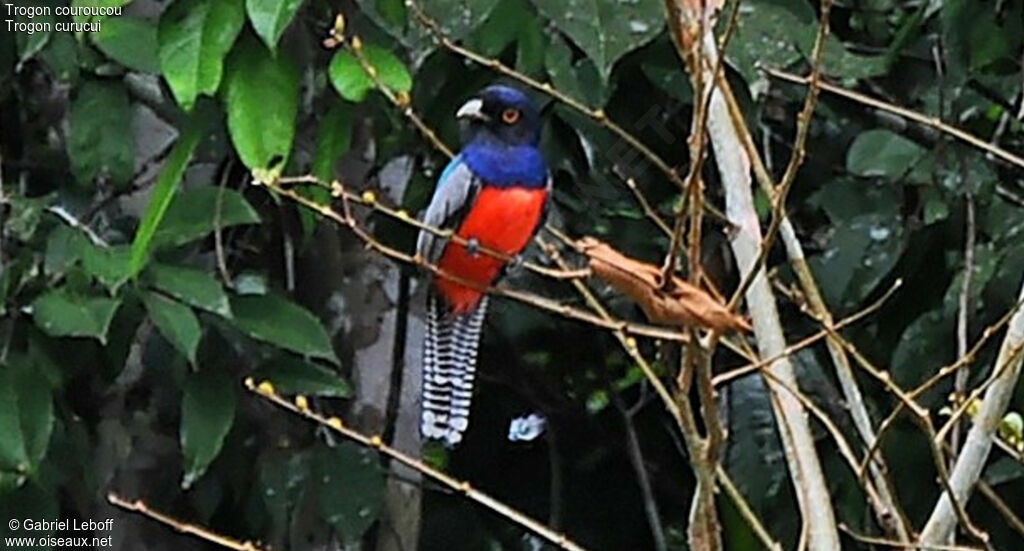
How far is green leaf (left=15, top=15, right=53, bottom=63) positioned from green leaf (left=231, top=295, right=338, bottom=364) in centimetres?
37

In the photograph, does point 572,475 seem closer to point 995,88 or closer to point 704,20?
point 995,88

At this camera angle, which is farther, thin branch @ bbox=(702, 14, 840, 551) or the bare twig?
the bare twig

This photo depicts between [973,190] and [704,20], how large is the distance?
1098 mm

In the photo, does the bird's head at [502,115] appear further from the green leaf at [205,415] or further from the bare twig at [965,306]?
the bare twig at [965,306]

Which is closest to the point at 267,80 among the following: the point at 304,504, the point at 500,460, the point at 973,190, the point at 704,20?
the point at 704,20

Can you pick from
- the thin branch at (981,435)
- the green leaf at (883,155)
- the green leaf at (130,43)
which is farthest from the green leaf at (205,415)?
the thin branch at (981,435)

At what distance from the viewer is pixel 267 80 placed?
86.3 inches

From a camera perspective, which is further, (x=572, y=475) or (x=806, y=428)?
(x=572, y=475)

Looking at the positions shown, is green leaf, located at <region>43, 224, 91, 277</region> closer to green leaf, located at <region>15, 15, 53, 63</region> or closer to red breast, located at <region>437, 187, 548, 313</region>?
green leaf, located at <region>15, 15, 53, 63</region>

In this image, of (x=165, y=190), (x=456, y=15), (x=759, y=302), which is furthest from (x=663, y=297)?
(x=165, y=190)

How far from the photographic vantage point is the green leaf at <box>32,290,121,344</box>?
7.68 feet

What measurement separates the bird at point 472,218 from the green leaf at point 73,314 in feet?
1.21

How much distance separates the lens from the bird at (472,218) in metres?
2.46

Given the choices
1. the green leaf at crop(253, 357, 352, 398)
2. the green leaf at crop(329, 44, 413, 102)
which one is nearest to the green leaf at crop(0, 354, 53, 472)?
the green leaf at crop(253, 357, 352, 398)
